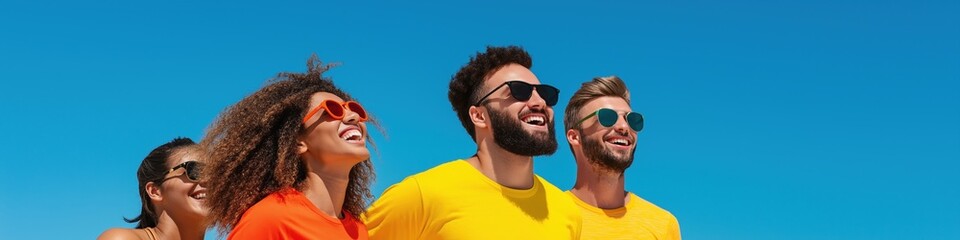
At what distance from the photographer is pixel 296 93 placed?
7.82 metres

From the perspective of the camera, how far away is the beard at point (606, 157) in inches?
443

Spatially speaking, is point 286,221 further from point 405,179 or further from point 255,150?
point 405,179

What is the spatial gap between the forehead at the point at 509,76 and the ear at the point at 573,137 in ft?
6.86

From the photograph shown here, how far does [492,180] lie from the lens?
9.37 meters

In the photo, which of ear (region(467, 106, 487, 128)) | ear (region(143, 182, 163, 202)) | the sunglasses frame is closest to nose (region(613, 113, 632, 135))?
ear (region(467, 106, 487, 128))

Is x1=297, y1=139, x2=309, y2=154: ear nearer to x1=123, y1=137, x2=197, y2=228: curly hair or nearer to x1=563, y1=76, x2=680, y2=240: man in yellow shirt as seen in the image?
x1=123, y1=137, x2=197, y2=228: curly hair

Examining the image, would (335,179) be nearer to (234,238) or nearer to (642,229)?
(234,238)

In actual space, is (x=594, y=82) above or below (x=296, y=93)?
above

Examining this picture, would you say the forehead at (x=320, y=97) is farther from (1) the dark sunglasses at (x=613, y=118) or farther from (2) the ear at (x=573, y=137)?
(2) the ear at (x=573, y=137)

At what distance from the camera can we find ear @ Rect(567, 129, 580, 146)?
1169 centimetres

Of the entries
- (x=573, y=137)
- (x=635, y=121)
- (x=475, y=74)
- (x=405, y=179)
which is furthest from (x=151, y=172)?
(x=635, y=121)

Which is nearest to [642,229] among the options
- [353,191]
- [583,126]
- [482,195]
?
[583,126]

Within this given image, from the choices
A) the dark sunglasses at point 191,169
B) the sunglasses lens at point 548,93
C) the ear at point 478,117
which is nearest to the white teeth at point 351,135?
the ear at point 478,117

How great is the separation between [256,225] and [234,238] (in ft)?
0.64
